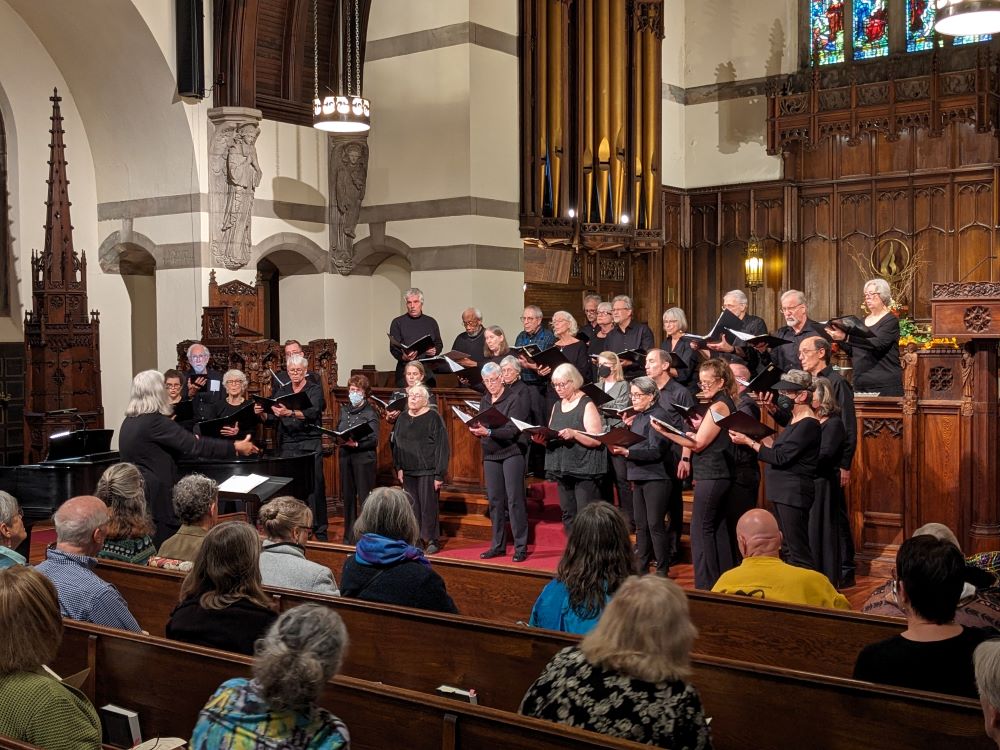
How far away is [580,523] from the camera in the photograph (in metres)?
3.73

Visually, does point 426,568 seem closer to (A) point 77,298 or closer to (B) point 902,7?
(A) point 77,298

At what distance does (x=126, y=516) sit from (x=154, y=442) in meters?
1.64

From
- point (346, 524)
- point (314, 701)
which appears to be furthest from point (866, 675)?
point (346, 524)

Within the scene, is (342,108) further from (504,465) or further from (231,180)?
(504,465)

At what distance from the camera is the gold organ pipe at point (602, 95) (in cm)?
1240

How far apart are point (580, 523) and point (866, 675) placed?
100 centimetres

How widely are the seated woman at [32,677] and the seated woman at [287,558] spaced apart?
1600 millimetres

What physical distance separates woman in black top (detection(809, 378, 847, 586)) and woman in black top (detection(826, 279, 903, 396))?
1184mm

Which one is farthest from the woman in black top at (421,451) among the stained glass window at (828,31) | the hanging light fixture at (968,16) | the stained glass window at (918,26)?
the stained glass window at (918,26)

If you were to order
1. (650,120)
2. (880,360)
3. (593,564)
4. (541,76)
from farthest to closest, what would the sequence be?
(650,120) < (541,76) < (880,360) < (593,564)

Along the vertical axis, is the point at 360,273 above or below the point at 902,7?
below

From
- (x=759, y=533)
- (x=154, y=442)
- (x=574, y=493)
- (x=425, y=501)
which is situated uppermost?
(x=154, y=442)

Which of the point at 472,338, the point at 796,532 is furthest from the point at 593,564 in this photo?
the point at 472,338

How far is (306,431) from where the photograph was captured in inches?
340
